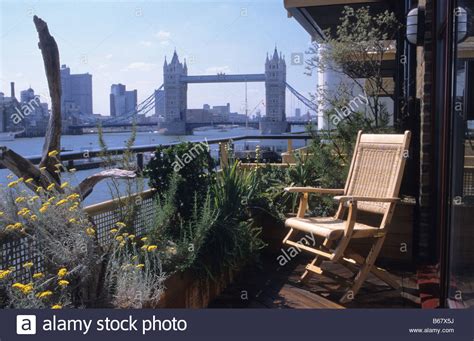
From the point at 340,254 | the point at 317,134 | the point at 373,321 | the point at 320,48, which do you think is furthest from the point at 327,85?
the point at 373,321

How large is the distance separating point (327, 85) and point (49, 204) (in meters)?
3.91

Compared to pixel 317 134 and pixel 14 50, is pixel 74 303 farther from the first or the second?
pixel 317 134

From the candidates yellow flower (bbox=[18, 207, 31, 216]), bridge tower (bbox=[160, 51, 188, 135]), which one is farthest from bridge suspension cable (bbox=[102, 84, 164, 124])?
yellow flower (bbox=[18, 207, 31, 216])

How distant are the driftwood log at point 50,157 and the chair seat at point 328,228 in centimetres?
123

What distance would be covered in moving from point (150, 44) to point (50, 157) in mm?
1757

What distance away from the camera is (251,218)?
12.8 feet

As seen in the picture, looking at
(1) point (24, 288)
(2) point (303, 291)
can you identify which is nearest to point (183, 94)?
(2) point (303, 291)

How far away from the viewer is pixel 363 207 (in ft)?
11.8

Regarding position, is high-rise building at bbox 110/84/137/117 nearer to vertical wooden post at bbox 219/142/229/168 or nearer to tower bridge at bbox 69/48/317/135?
tower bridge at bbox 69/48/317/135

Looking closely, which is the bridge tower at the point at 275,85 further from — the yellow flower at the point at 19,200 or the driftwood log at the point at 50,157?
the yellow flower at the point at 19,200

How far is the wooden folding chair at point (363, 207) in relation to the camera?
10.3ft

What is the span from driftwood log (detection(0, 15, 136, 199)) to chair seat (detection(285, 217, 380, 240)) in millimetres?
1227

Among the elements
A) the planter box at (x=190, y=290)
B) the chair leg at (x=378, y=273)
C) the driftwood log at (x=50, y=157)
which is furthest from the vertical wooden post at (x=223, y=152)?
the driftwood log at (x=50, y=157)

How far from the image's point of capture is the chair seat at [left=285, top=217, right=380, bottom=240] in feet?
10.2
